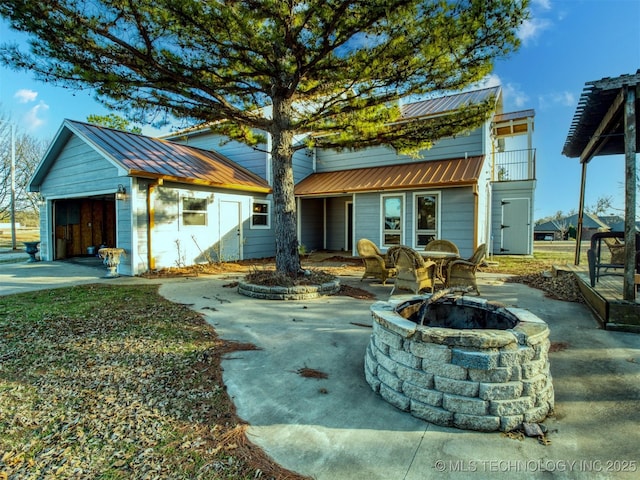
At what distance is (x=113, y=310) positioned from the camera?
5328 mm

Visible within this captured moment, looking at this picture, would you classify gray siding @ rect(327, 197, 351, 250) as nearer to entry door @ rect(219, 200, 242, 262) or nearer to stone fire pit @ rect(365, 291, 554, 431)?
entry door @ rect(219, 200, 242, 262)

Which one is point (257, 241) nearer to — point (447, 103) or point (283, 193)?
point (283, 193)

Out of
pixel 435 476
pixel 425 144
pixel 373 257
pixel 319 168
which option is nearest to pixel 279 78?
pixel 425 144

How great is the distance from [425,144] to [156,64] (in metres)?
5.37

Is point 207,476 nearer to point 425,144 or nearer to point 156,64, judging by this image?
point 156,64

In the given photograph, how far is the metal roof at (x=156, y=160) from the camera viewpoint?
9234 mm

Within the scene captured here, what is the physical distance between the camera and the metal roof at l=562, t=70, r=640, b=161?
13.9 feet

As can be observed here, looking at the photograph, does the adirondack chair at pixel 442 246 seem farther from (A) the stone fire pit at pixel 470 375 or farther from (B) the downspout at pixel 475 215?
(A) the stone fire pit at pixel 470 375

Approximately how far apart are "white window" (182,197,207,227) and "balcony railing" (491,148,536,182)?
36.5 feet

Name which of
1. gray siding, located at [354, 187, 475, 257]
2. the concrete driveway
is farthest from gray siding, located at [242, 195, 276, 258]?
the concrete driveway

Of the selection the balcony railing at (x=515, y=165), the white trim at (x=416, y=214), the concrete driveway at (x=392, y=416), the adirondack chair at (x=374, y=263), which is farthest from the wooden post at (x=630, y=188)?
the balcony railing at (x=515, y=165)

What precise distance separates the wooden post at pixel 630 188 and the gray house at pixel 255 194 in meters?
5.34

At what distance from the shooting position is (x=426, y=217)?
10914 mm

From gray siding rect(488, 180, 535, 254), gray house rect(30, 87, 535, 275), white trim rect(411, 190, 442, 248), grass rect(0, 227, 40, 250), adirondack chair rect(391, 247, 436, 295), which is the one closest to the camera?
adirondack chair rect(391, 247, 436, 295)
